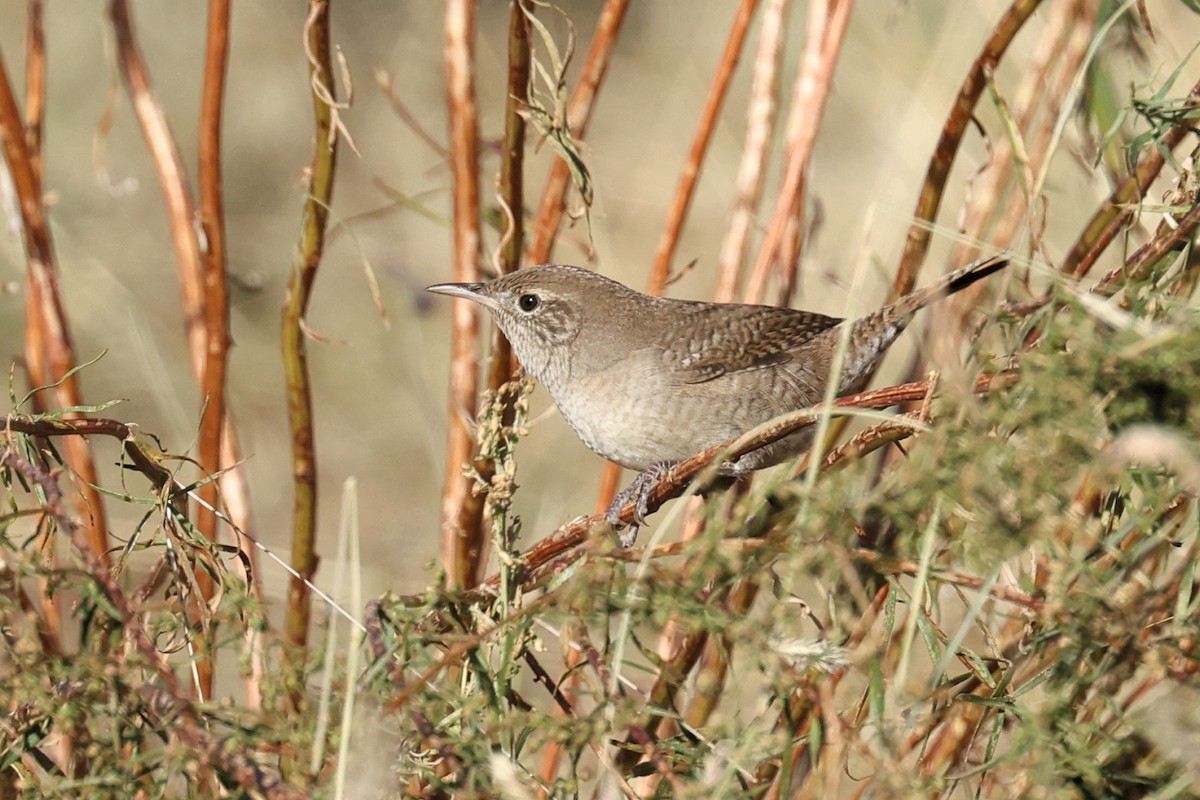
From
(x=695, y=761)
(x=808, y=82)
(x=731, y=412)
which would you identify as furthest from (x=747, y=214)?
(x=695, y=761)

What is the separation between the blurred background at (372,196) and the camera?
5719mm

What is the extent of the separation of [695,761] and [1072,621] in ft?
1.68

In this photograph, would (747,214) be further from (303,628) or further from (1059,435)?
(1059,435)

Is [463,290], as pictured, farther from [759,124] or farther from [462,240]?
[759,124]

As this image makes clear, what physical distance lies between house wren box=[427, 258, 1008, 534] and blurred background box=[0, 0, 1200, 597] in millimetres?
1852

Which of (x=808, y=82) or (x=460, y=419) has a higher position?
(x=808, y=82)

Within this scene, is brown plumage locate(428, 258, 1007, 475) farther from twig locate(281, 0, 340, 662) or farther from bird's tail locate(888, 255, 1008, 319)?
twig locate(281, 0, 340, 662)

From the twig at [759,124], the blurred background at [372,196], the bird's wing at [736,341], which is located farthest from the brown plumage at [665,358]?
the blurred background at [372,196]

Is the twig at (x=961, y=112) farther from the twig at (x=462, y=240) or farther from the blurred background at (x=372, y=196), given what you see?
the blurred background at (x=372, y=196)

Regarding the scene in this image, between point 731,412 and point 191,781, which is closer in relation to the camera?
point 191,781

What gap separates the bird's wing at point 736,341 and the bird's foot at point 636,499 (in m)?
0.33

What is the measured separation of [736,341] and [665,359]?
0.20 meters

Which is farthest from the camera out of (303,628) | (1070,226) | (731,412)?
(1070,226)

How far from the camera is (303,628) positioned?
101 inches
